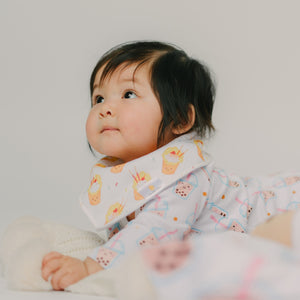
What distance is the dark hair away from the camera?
1471 mm

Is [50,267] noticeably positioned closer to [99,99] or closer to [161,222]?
[161,222]

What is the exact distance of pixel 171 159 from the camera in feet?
4.52

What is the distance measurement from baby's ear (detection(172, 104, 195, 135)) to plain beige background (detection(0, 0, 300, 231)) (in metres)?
0.91

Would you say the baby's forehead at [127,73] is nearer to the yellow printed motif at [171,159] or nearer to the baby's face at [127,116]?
the baby's face at [127,116]

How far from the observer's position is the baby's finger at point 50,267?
42.1 inches

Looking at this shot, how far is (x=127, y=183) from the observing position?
1.41 metres

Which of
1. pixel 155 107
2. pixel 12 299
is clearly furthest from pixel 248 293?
pixel 155 107

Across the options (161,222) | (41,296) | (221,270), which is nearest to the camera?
A: (221,270)

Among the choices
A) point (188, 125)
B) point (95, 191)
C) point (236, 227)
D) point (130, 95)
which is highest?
point (130, 95)

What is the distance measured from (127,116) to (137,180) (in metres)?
0.18

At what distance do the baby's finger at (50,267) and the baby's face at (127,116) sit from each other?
45 cm

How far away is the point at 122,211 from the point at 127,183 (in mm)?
100

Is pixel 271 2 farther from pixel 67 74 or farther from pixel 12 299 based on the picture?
pixel 12 299

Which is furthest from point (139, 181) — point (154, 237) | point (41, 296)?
point (41, 296)
